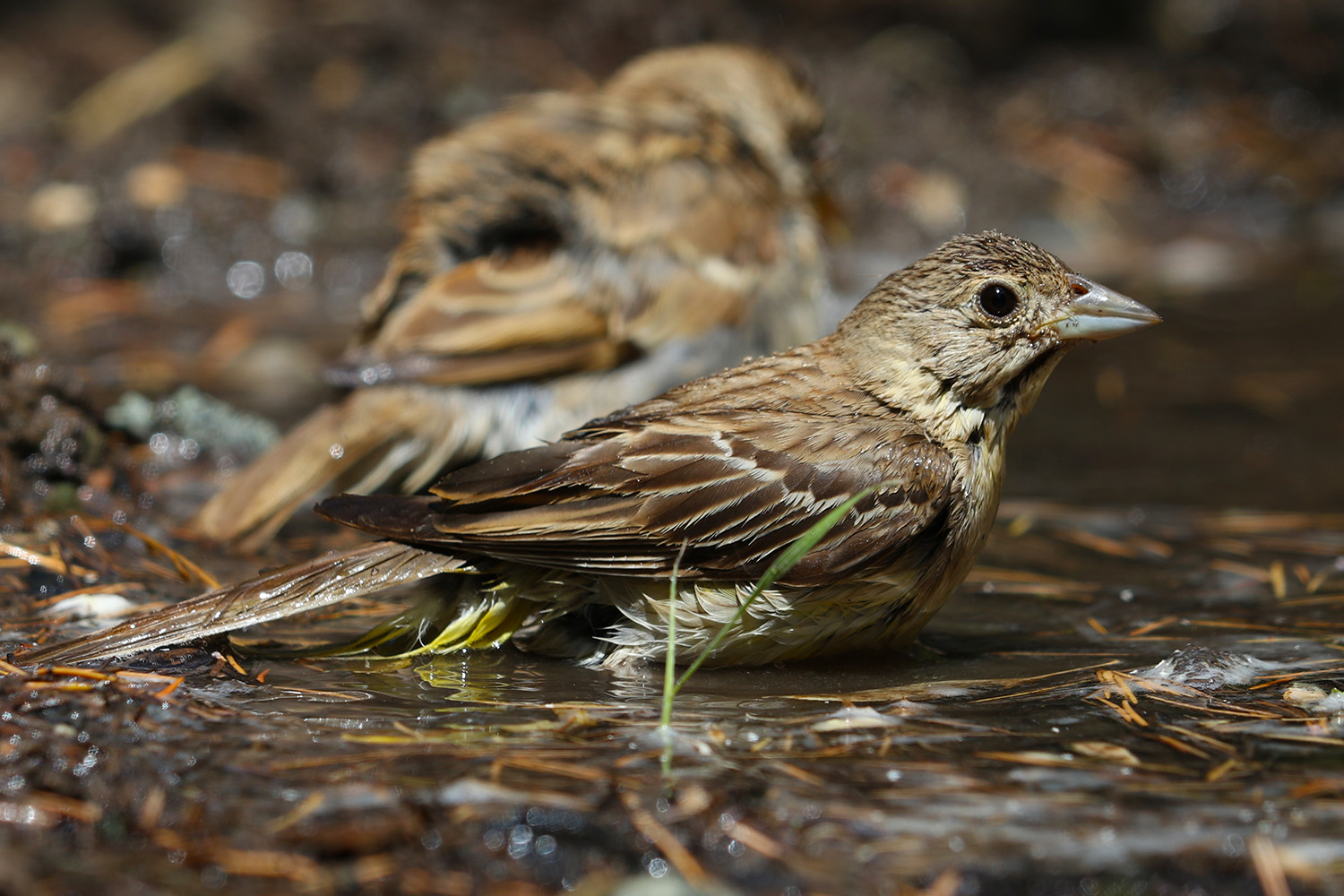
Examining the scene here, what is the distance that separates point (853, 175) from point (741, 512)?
645 cm

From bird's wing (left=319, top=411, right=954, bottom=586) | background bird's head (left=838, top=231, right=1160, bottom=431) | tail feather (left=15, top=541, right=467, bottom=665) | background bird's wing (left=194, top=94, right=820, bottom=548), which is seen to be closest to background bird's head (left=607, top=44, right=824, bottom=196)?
background bird's wing (left=194, top=94, right=820, bottom=548)

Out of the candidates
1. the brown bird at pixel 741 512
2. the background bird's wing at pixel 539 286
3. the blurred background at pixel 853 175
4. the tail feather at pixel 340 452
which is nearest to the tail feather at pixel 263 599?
the brown bird at pixel 741 512

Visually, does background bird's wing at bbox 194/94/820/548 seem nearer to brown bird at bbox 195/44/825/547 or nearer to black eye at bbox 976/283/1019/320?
brown bird at bbox 195/44/825/547

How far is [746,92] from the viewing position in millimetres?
6309

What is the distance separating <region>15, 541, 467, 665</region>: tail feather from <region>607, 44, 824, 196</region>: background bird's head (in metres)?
3.50

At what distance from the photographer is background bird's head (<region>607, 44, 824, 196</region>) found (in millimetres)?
6227

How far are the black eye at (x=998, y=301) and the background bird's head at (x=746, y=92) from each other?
2946 mm

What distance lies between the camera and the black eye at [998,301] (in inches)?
130

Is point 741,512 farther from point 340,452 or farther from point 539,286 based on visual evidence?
point 539,286

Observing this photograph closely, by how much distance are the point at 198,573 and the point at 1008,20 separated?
937 cm

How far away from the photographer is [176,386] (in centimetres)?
588

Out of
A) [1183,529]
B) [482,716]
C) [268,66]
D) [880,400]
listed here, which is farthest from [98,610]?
[268,66]

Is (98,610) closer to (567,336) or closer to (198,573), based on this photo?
(198,573)

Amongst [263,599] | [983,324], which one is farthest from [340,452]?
[983,324]
